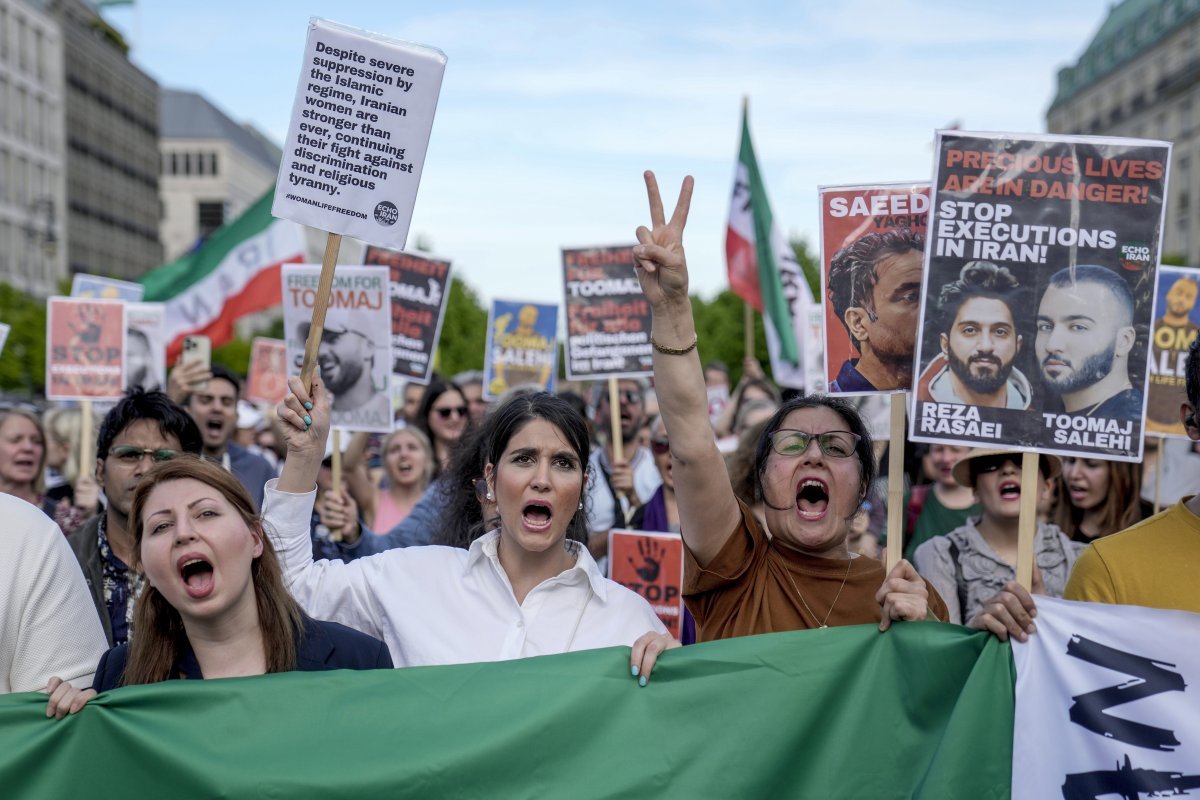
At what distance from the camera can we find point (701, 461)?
3424 millimetres

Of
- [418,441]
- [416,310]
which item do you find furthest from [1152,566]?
[416,310]

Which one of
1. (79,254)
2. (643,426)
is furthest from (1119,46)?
(643,426)

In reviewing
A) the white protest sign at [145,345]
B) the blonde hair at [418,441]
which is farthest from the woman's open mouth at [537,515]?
the white protest sign at [145,345]

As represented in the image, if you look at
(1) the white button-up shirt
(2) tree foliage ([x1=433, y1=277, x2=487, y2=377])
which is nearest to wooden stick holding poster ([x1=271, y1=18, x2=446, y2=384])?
(1) the white button-up shirt

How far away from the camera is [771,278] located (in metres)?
11.0

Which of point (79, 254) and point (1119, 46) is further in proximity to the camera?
point (1119, 46)

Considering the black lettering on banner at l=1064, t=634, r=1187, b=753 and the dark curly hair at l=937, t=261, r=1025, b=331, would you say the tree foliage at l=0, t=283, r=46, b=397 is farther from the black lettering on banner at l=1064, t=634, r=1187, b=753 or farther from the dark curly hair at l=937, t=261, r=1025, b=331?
the black lettering on banner at l=1064, t=634, r=1187, b=753

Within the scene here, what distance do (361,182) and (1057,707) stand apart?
2.25 m

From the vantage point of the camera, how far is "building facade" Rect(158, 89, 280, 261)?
105m

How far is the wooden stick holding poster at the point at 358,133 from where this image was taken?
396 centimetres

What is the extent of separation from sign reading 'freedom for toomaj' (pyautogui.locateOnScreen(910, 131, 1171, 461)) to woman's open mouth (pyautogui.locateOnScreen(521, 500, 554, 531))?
3.28 feet

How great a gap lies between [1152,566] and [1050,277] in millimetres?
745

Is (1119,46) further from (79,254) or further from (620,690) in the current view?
(620,690)

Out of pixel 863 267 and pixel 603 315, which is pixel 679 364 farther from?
pixel 603 315
